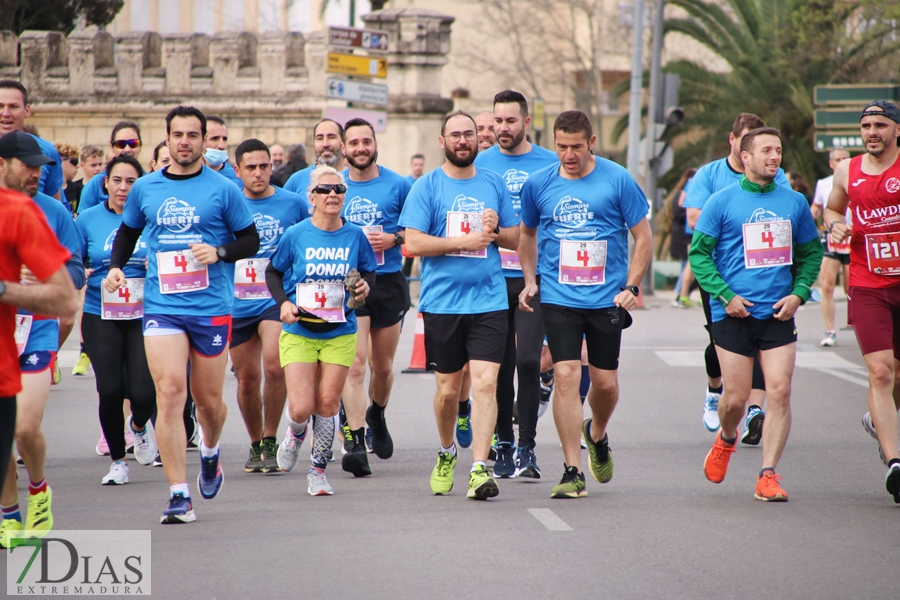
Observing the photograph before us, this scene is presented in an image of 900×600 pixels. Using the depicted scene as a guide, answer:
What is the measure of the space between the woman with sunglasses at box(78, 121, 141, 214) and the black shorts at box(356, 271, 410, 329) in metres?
1.90

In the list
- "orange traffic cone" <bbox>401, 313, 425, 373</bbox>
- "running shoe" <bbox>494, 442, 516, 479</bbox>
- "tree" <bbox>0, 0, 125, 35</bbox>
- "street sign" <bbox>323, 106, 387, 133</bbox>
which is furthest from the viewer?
"tree" <bbox>0, 0, 125, 35</bbox>

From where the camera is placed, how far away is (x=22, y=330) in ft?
21.4

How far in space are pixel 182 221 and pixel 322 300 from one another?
1.21m

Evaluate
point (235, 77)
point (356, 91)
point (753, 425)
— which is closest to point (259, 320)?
point (753, 425)

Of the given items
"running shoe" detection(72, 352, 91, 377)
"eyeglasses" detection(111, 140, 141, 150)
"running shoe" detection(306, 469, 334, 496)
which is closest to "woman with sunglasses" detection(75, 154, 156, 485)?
"eyeglasses" detection(111, 140, 141, 150)

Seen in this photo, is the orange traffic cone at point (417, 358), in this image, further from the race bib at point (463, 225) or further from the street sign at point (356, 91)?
the street sign at point (356, 91)

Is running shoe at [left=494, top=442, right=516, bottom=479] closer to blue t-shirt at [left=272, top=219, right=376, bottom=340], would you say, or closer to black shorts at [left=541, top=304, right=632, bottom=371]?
black shorts at [left=541, top=304, right=632, bottom=371]

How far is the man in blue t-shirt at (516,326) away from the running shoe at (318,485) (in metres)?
1.28

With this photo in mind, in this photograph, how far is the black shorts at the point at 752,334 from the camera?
25.8 ft

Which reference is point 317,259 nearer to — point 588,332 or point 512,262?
point 512,262

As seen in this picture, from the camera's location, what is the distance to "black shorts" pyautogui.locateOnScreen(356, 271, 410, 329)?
9352mm

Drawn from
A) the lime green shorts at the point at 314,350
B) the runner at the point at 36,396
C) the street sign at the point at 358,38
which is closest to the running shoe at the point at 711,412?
the lime green shorts at the point at 314,350

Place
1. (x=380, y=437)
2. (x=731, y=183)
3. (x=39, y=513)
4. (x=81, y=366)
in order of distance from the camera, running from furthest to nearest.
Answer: (x=81, y=366) < (x=731, y=183) < (x=380, y=437) < (x=39, y=513)

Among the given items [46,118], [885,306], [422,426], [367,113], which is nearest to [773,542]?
[885,306]
